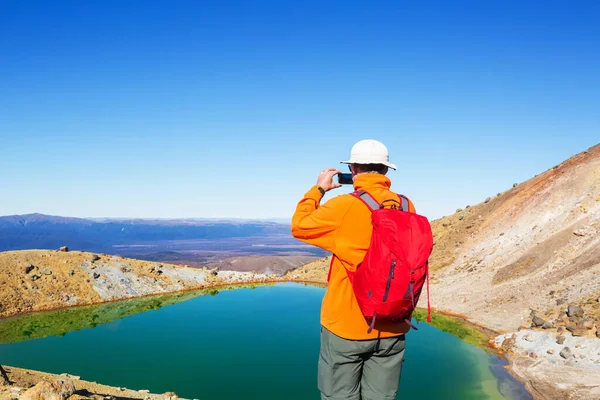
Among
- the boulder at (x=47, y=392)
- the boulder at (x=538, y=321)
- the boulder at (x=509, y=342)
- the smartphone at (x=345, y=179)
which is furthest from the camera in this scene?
the boulder at (x=538, y=321)

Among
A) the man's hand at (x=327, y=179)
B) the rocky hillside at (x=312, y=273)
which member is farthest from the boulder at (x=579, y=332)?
the rocky hillside at (x=312, y=273)

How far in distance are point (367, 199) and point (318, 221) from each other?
54 centimetres

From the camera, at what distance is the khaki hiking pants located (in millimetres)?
4230

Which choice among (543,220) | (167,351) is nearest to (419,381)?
(167,351)

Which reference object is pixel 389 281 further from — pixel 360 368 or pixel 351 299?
pixel 360 368

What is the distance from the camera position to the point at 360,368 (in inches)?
172

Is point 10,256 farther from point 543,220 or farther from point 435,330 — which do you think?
point 543,220

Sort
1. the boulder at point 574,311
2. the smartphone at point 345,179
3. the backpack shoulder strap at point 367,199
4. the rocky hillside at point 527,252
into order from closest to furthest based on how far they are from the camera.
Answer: the backpack shoulder strap at point 367,199 → the smartphone at point 345,179 → the boulder at point 574,311 → the rocky hillside at point 527,252

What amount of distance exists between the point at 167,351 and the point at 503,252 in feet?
80.0

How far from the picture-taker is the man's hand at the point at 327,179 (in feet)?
15.2

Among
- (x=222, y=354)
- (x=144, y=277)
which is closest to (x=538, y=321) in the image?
(x=222, y=354)

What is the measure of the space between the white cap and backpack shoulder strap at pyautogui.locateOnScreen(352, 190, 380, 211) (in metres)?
0.39

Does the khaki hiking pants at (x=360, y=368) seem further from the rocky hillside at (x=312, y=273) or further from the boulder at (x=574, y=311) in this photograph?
the rocky hillside at (x=312, y=273)

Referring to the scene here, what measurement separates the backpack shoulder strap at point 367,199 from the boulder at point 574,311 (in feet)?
62.6
